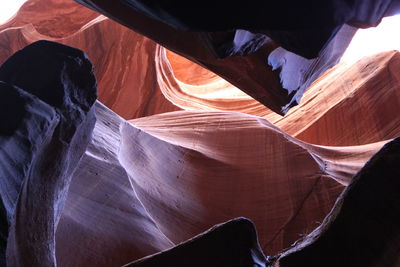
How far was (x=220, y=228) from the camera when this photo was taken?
2.16m

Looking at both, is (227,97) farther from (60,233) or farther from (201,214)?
(60,233)

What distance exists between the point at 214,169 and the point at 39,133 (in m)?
3.45

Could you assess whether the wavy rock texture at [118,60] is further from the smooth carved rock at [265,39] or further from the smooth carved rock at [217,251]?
the smooth carved rock at [217,251]

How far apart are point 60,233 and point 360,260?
2211 mm

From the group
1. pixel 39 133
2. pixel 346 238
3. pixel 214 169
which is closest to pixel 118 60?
pixel 214 169

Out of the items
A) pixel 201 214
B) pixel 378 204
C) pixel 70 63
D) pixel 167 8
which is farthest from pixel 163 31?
pixel 201 214

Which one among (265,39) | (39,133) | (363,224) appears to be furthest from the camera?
(265,39)

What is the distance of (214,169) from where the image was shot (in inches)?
207

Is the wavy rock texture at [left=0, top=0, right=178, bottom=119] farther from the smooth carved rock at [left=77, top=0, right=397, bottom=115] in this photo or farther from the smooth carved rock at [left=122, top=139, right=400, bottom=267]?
the smooth carved rock at [left=122, top=139, right=400, bottom=267]

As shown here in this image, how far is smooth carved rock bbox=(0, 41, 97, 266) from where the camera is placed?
1851mm

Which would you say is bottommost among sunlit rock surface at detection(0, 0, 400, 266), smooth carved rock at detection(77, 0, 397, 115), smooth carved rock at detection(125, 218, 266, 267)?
sunlit rock surface at detection(0, 0, 400, 266)

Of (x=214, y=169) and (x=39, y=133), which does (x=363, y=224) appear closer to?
(x=39, y=133)

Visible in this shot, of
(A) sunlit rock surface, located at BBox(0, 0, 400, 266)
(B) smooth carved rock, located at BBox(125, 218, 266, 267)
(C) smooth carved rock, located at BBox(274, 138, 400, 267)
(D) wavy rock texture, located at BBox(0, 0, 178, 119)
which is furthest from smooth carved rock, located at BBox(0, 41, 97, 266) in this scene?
(D) wavy rock texture, located at BBox(0, 0, 178, 119)

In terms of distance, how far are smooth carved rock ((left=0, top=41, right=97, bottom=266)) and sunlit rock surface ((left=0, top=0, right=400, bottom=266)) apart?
18 millimetres
